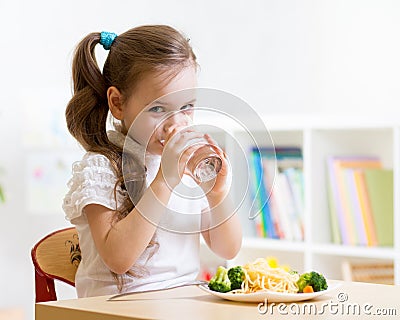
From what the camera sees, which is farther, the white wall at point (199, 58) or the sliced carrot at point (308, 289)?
the white wall at point (199, 58)

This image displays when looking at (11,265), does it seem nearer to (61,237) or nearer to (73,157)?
(73,157)

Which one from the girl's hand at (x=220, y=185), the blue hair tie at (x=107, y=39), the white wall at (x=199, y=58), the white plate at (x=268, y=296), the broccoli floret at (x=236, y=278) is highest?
the white wall at (x=199, y=58)

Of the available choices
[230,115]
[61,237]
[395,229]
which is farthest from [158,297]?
[395,229]

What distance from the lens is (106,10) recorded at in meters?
3.31

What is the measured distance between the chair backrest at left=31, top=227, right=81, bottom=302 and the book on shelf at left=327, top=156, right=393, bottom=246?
1364 mm

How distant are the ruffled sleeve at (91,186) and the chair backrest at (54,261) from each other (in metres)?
0.14

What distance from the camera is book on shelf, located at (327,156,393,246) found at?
8.96 ft

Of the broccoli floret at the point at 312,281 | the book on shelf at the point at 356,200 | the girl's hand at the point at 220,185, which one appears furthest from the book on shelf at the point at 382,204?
the broccoli floret at the point at 312,281

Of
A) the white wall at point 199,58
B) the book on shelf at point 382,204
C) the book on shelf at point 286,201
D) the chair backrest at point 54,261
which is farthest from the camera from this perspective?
the white wall at point 199,58

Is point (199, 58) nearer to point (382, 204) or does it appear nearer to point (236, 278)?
point (382, 204)

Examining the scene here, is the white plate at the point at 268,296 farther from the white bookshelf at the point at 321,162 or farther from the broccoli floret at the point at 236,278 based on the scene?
the white bookshelf at the point at 321,162

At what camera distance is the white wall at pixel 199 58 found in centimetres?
323

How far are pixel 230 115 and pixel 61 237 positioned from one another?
0.63 metres

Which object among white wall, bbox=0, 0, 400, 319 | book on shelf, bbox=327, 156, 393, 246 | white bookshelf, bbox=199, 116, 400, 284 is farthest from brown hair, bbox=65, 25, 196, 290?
white wall, bbox=0, 0, 400, 319
